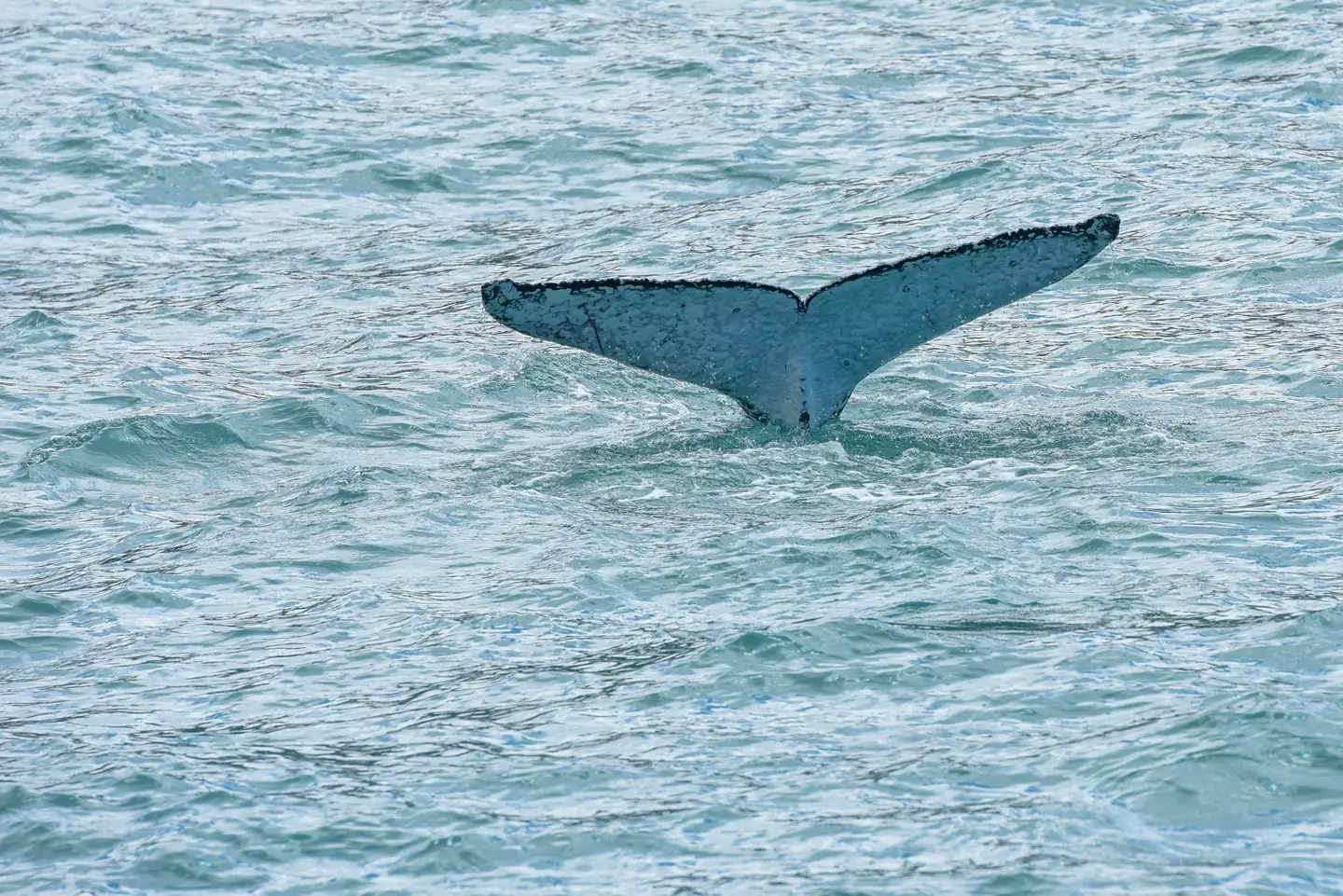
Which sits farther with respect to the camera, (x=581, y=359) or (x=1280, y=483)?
(x=581, y=359)

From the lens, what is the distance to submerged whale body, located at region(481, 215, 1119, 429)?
30.6 ft

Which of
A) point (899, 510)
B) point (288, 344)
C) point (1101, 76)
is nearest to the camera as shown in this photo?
point (899, 510)

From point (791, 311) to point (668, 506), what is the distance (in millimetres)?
1117

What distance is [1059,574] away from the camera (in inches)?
336

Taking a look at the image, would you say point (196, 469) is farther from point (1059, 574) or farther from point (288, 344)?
point (1059, 574)

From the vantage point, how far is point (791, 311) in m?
9.80

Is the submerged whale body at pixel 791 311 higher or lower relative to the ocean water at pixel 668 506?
higher

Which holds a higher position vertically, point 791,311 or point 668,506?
point 791,311

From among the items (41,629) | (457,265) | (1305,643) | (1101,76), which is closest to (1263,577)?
(1305,643)

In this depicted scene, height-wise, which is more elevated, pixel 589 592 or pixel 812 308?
pixel 812 308

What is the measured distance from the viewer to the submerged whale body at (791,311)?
9312 mm

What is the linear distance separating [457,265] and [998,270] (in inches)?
279

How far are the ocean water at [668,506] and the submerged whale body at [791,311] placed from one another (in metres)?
0.53

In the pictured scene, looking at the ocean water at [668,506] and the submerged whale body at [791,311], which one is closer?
the ocean water at [668,506]
